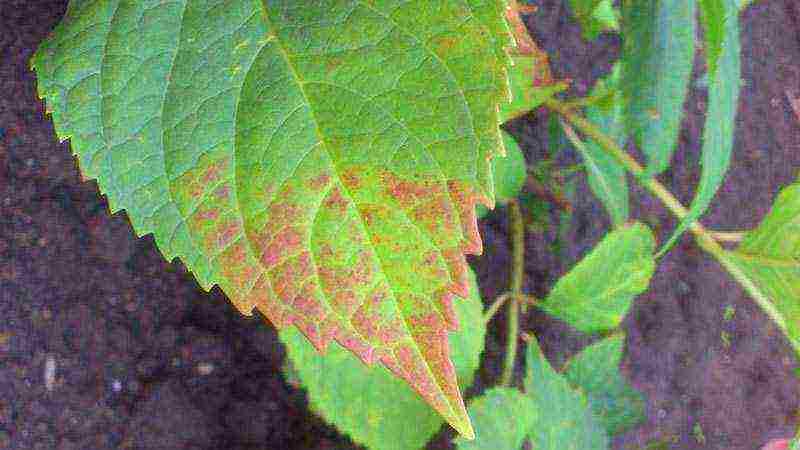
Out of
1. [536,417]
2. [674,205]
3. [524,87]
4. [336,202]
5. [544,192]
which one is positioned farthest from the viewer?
[544,192]

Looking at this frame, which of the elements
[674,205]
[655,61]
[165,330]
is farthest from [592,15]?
[165,330]

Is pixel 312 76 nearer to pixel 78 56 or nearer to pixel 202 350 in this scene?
pixel 78 56

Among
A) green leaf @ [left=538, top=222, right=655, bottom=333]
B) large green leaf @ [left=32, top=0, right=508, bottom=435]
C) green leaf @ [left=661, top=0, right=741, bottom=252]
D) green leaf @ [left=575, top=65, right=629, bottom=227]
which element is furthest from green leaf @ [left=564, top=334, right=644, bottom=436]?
large green leaf @ [left=32, top=0, right=508, bottom=435]

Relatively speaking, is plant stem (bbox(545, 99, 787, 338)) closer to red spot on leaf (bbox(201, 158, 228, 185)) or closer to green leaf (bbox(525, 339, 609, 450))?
green leaf (bbox(525, 339, 609, 450))

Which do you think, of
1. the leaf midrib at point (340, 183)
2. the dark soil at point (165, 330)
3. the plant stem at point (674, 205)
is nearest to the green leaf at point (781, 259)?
the plant stem at point (674, 205)

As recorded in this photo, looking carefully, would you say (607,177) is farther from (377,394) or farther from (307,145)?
(307,145)

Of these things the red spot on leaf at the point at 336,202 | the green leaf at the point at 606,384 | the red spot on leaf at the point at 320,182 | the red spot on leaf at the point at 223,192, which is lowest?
the green leaf at the point at 606,384

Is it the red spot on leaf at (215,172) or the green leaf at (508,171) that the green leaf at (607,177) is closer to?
the green leaf at (508,171)
